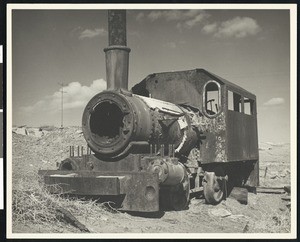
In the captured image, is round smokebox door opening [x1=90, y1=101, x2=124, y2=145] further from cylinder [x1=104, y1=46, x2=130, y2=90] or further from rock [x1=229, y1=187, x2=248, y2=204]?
rock [x1=229, y1=187, x2=248, y2=204]

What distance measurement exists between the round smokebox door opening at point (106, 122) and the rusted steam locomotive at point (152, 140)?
2 centimetres

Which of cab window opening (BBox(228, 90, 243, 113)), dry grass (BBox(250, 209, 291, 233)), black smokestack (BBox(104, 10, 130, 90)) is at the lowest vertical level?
dry grass (BBox(250, 209, 291, 233))

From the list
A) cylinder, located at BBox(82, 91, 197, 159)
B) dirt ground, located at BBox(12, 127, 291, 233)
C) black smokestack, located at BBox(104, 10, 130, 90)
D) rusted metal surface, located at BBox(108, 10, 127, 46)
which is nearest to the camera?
dirt ground, located at BBox(12, 127, 291, 233)

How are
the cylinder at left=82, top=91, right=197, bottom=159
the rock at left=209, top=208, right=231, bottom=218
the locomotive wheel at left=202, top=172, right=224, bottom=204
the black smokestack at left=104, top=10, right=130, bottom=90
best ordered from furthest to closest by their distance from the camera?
the locomotive wheel at left=202, top=172, right=224, bottom=204 → the rock at left=209, top=208, right=231, bottom=218 → the black smokestack at left=104, top=10, right=130, bottom=90 → the cylinder at left=82, top=91, right=197, bottom=159

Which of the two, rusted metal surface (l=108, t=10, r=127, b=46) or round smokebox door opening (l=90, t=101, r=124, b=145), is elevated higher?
rusted metal surface (l=108, t=10, r=127, b=46)

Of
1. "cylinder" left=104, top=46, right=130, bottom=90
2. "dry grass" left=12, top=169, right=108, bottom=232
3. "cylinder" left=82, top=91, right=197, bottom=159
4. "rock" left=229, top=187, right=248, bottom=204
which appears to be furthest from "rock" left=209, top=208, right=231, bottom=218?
"cylinder" left=104, top=46, right=130, bottom=90

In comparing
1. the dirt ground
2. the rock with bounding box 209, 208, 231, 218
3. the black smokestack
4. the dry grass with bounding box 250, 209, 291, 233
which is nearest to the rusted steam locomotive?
the black smokestack

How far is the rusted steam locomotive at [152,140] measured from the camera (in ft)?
21.6

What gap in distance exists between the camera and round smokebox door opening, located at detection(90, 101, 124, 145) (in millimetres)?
7129

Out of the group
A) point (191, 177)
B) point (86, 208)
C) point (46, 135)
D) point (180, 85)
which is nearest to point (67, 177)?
point (86, 208)

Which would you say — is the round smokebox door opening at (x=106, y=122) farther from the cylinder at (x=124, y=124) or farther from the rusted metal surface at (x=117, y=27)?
the rusted metal surface at (x=117, y=27)

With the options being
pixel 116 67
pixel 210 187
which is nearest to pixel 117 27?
pixel 116 67

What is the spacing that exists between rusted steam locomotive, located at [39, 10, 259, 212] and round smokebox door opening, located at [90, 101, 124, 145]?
0.02m

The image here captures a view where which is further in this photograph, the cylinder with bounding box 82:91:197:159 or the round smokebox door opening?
the round smokebox door opening
